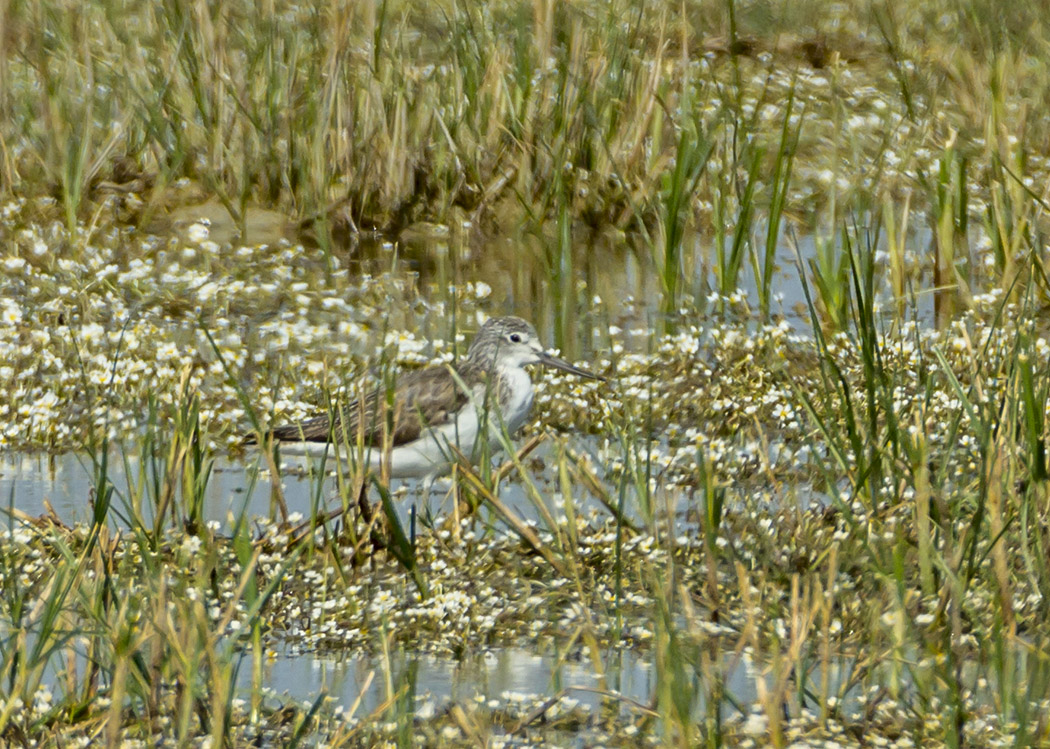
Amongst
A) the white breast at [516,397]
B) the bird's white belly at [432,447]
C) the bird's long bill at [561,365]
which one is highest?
the bird's long bill at [561,365]

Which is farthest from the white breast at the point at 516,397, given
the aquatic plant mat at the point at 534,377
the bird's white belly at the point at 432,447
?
the aquatic plant mat at the point at 534,377

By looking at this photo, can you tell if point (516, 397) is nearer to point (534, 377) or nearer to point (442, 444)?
point (442, 444)

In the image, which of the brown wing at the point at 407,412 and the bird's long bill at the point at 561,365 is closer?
the brown wing at the point at 407,412

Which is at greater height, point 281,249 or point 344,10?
point 344,10

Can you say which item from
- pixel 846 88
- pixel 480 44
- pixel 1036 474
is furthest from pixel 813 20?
pixel 1036 474

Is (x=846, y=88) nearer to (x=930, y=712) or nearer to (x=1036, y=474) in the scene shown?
(x=1036, y=474)

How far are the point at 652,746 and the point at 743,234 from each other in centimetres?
449

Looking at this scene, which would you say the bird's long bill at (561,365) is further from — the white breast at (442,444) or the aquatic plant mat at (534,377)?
the white breast at (442,444)

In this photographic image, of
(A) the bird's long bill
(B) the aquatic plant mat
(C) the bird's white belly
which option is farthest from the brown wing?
(A) the bird's long bill

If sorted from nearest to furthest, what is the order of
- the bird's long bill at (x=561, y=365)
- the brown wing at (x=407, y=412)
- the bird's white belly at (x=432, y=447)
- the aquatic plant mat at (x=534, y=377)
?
the aquatic plant mat at (x=534, y=377) < the bird's white belly at (x=432, y=447) < the brown wing at (x=407, y=412) < the bird's long bill at (x=561, y=365)

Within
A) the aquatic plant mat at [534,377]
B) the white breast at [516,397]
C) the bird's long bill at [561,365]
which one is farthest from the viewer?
the bird's long bill at [561,365]

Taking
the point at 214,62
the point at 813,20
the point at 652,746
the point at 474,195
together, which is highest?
the point at 813,20

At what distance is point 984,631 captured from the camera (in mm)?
4824

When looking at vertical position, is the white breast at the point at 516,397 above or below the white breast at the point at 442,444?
above
